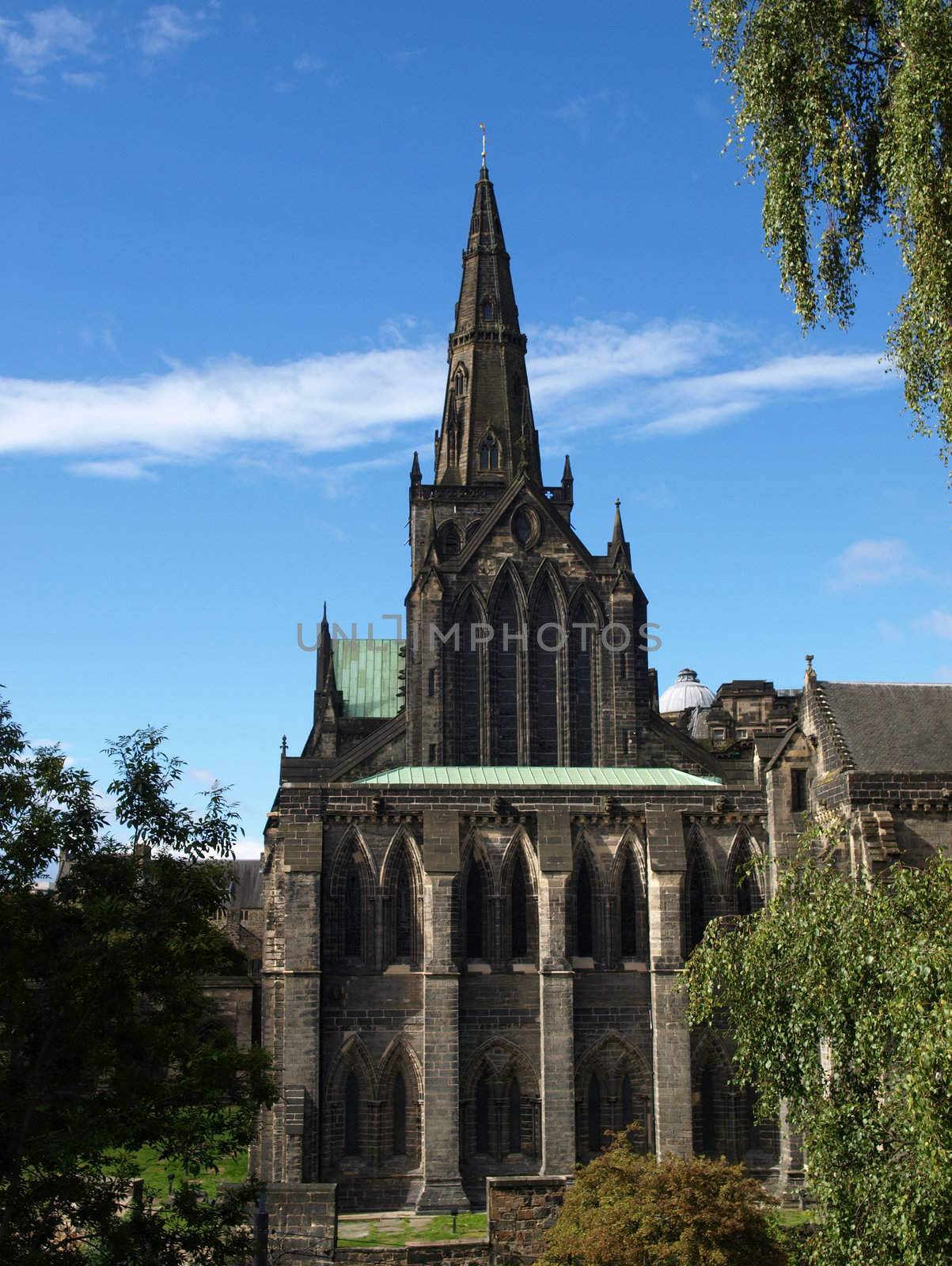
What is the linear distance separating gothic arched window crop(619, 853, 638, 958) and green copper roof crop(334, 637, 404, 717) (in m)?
19.7

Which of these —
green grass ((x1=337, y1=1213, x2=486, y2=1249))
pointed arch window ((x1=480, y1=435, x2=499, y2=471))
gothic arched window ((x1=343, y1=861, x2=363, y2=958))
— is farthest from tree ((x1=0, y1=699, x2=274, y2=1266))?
pointed arch window ((x1=480, y1=435, x2=499, y2=471))

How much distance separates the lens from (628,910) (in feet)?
128

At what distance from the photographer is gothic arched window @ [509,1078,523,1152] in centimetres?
3700

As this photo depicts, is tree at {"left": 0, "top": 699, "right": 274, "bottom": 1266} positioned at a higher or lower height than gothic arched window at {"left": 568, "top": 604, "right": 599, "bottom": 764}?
lower

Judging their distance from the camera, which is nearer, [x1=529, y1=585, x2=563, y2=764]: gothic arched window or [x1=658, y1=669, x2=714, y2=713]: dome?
[x1=529, y1=585, x2=563, y2=764]: gothic arched window

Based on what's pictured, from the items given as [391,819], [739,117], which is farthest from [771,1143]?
[739,117]

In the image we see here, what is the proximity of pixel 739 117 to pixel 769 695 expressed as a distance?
37227 millimetres

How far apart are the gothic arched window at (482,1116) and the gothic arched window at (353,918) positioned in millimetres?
4498

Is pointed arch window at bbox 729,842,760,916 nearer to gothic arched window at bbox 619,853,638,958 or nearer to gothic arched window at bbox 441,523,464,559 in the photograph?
gothic arched window at bbox 619,853,638,958

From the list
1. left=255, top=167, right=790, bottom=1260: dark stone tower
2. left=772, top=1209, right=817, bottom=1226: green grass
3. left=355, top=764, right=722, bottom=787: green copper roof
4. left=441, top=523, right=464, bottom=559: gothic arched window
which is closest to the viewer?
left=772, top=1209, right=817, bottom=1226: green grass

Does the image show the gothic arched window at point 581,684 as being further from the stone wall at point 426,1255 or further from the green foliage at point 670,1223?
the green foliage at point 670,1223

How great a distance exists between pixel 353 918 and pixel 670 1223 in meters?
16.0

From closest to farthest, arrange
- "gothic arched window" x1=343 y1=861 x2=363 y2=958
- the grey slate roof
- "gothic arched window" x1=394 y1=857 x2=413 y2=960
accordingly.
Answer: the grey slate roof < "gothic arched window" x1=343 y1=861 x2=363 y2=958 < "gothic arched window" x1=394 y1=857 x2=413 y2=960

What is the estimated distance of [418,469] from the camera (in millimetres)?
56750
